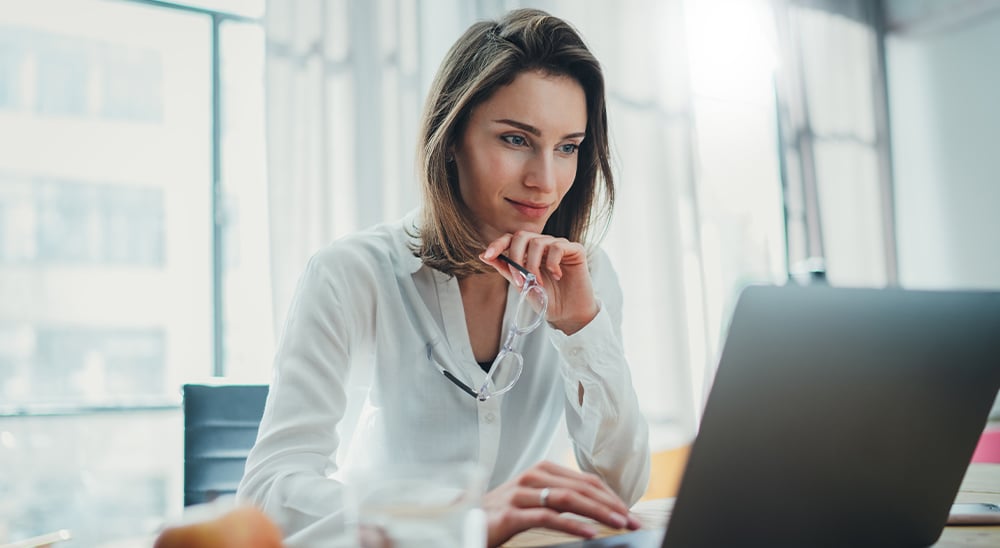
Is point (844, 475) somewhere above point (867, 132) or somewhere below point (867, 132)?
below

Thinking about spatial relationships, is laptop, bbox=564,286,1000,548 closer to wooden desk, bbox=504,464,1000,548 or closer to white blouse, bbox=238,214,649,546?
wooden desk, bbox=504,464,1000,548

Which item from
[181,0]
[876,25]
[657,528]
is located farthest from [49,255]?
[876,25]

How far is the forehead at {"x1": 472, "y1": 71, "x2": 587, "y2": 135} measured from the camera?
54.5 inches

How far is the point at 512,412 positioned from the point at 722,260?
3.25 meters

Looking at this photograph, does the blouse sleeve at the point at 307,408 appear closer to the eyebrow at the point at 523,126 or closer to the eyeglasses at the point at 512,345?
the eyeglasses at the point at 512,345

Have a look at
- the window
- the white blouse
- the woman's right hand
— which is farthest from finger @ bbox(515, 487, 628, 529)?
the window

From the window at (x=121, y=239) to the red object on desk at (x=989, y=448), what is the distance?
2.29 metres

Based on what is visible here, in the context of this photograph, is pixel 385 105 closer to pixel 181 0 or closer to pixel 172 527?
pixel 181 0

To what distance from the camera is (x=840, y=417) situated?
0.63 meters

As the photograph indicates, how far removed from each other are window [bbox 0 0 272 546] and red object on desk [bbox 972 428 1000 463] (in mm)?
2292

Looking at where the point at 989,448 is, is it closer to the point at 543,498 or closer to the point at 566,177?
the point at 566,177

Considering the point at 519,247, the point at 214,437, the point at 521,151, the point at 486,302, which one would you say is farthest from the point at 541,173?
the point at 214,437

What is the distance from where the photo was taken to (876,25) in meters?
5.21

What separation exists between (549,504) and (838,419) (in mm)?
229
